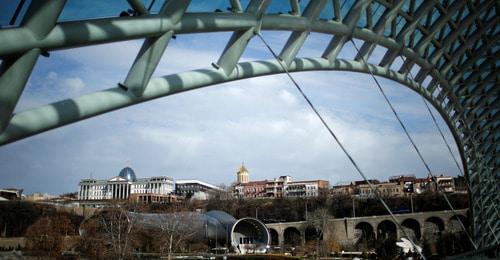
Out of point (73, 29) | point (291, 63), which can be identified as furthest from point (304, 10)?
point (73, 29)

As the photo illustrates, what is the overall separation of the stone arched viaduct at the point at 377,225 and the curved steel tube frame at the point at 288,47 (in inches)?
2384

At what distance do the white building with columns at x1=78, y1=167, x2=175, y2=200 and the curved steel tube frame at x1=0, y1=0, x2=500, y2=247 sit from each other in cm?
13492

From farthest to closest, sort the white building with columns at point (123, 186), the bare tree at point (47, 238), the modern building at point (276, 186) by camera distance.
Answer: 1. the modern building at point (276, 186)
2. the white building with columns at point (123, 186)
3. the bare tree at point (47, 238)

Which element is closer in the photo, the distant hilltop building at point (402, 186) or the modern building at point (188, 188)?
the distant hilltop building at point (402, 186)

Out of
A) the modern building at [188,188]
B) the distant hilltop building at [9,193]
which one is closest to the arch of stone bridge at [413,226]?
the distant hilltop building at [9,193]

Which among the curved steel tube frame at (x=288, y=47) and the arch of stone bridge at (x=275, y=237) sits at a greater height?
the curved steel tube frame at (x=288, y=47)

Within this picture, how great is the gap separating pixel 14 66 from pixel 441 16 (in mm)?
17660

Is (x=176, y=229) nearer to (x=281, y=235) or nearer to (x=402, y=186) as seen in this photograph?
(x=281, y=235)

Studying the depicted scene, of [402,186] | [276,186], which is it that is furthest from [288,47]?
[276,186]

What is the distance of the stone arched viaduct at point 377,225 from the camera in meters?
85.2

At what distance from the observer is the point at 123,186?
151 m

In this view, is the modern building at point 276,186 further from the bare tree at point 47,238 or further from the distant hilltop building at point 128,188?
the bare tree at point 47,238

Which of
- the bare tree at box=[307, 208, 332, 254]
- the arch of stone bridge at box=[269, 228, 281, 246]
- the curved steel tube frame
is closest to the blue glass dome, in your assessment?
the arch of stone bridge at box=[269, 228, 281, 246]

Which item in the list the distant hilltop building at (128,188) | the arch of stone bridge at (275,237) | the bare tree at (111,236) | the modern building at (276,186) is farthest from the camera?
the modern building at (276,186)
